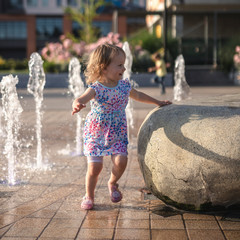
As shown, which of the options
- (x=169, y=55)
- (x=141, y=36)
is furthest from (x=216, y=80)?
(x=141, y=36)

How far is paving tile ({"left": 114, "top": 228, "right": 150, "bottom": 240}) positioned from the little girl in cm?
59

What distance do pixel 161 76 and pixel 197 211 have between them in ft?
40.4

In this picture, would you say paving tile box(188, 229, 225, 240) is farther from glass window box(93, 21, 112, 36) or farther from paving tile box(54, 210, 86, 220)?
glass window box(93, 21, 112, 36)

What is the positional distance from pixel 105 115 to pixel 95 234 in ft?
3.24

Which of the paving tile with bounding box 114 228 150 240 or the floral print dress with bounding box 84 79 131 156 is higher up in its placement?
the floral print dress with bounding box 84 79 131 156

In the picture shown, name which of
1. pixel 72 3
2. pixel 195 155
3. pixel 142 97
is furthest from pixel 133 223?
pixel 72 3

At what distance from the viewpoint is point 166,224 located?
3238 mm

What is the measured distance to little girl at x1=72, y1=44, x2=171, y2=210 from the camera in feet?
11.8

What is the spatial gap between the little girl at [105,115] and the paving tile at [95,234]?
1.66 feet

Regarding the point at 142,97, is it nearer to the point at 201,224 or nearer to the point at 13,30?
the point at 201,224

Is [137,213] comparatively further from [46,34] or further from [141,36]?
[46,34]

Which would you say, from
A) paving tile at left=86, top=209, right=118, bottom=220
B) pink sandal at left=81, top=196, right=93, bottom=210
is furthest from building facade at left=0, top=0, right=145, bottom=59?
Result: paving tile at left=86, top=209, right=118, bottom=220

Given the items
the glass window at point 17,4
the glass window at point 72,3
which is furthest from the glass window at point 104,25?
the glass window at point 17,4

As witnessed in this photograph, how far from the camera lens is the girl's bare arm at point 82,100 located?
327 cm
